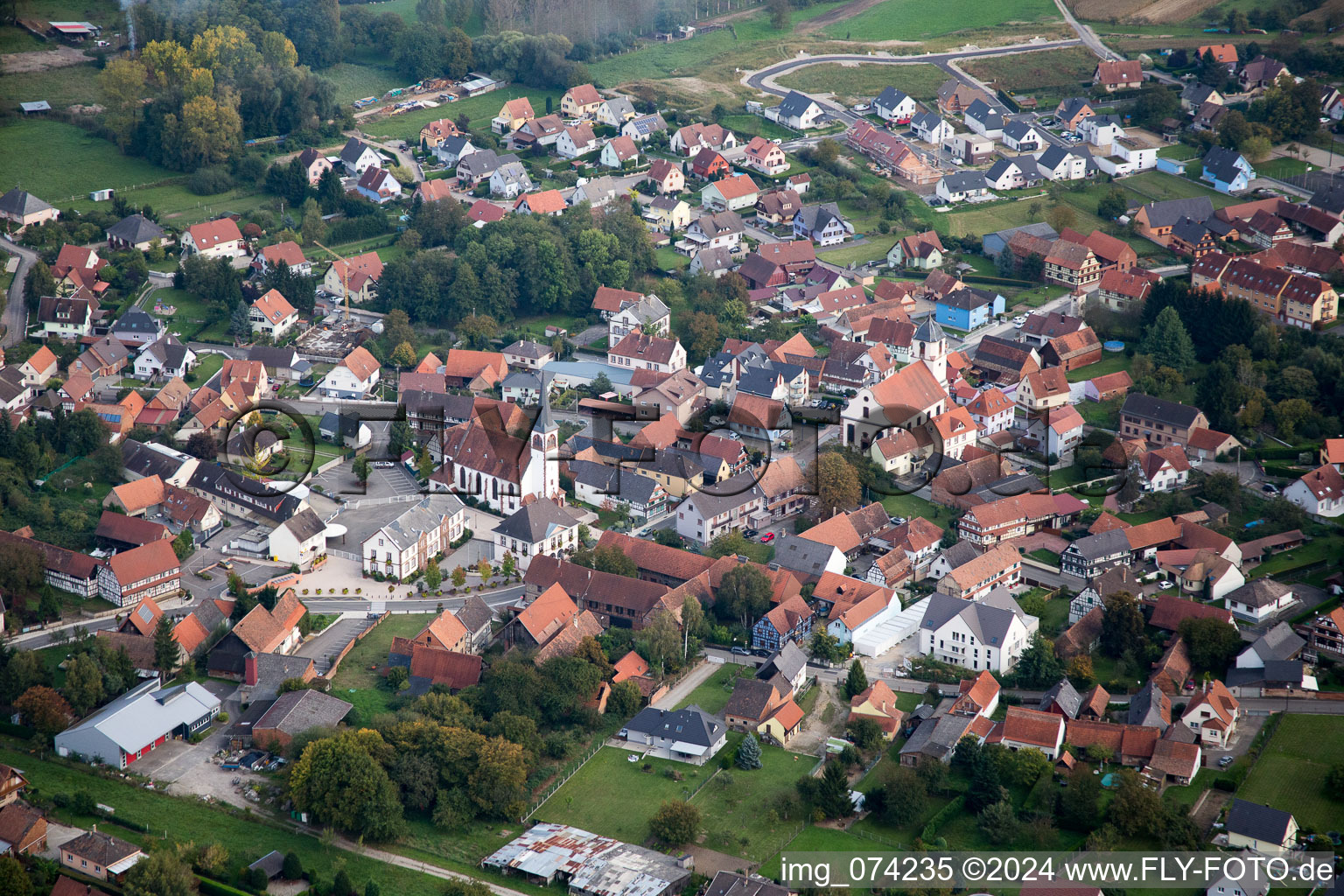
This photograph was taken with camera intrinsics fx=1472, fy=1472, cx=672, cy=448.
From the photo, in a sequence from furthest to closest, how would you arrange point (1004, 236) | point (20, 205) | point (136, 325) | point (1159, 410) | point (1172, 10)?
point (1172, 10) < point (20, 205) < point (1004, 236) < point (136, 325) < point (1159, 410)

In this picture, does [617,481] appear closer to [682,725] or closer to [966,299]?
[682,725]

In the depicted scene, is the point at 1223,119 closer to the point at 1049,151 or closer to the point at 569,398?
the point at 1049,151

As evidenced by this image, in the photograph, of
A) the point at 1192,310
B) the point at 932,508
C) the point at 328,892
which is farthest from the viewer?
the point at 1192,310

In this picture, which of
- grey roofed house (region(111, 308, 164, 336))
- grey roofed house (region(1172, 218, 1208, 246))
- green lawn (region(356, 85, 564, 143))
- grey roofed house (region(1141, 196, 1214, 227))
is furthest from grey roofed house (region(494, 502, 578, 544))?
green lawn (region(356, 85, 564, 143))

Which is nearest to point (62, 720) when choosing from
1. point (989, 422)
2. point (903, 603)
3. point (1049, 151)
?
point (903, 603)

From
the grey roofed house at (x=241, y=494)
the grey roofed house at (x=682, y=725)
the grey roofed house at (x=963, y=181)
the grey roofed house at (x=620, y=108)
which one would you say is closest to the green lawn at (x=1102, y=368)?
the grey roofed house at (x=963, y=181)

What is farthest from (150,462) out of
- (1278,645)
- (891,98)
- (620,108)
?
(891,98)
